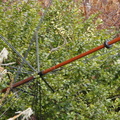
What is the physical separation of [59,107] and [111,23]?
4126 mm

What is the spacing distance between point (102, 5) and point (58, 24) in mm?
3146

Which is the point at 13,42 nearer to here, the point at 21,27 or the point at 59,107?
the point at 21,27

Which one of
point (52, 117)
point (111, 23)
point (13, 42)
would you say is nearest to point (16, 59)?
point (13, 42)

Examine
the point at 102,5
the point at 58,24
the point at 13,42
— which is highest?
the point at 102,5

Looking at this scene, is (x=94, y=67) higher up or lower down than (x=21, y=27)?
lower down

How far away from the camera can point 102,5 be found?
23.4 ft

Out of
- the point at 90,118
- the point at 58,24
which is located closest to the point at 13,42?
the point at 58,24

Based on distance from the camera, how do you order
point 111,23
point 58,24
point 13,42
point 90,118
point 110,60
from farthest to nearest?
point 111,23 < point 58,24 < point 13,42 < point 110,60 < point 90,118

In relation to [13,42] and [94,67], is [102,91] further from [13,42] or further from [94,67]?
[13,42]

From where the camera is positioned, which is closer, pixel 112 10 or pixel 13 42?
pixel 13 42

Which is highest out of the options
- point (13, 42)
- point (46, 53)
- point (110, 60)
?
point (13, 42)

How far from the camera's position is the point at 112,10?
7.04 meters

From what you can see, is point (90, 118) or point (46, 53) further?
point (46, 53)

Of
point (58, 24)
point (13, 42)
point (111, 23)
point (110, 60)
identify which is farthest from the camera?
point (111, 23)
